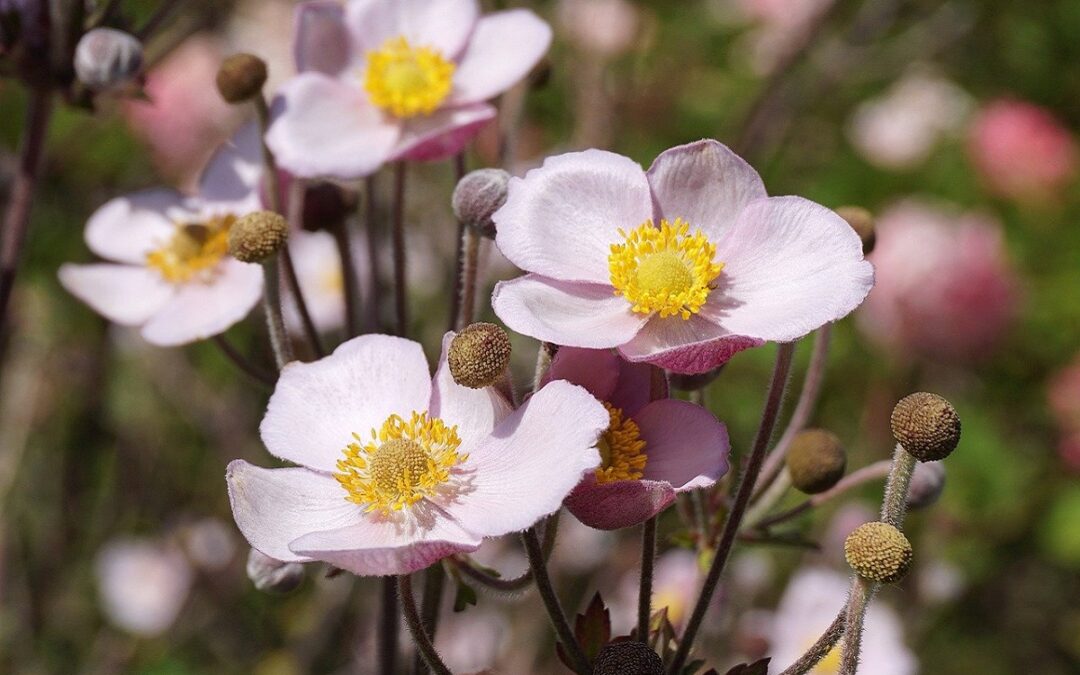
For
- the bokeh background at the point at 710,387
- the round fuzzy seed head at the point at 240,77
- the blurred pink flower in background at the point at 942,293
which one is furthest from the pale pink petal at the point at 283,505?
the blurred pink flower in background at the point at 942,293

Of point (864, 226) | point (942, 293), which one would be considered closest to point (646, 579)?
point (864, 226)

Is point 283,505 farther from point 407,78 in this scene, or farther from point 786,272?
point 407,78

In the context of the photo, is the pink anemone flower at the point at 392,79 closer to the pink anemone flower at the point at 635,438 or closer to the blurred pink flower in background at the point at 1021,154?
the pink anemone flower at the point at 635,438

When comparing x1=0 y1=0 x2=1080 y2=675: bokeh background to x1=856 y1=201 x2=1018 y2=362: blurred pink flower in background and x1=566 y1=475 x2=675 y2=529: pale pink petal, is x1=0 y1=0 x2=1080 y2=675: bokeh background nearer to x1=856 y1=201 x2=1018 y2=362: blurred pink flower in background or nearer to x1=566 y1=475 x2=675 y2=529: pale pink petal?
x1=856 y1=201 x2=1018 y2=362: blurred pink flower in background

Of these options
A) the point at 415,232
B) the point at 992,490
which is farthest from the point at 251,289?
the point at 992,490

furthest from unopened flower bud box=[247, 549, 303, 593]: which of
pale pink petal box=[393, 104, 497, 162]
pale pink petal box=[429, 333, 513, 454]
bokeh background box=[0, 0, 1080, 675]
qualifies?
bokeh background box=[0, 0, 1080, 675]

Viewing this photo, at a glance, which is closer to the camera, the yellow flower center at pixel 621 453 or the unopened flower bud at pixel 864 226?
the yellow flower center at pixel 621 453

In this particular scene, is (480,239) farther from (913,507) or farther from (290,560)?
(913,507)
